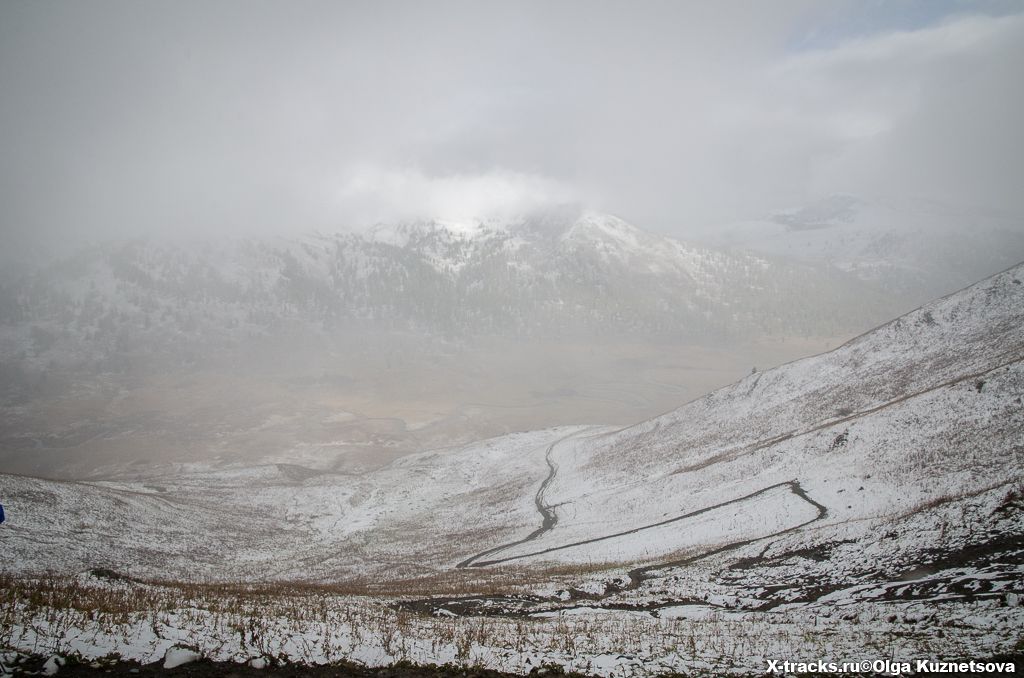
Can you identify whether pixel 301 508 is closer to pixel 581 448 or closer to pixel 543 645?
pixel 581 448

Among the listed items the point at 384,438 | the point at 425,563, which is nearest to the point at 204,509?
the point at 425,563

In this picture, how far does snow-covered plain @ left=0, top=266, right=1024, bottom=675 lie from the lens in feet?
43.8

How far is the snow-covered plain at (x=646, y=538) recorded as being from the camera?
13336mm

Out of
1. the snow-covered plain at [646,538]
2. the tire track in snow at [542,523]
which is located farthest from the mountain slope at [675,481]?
the tire track in snow at [542,523]

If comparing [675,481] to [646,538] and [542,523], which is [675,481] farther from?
[646,538]

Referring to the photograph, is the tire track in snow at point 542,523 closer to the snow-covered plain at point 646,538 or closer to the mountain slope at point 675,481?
the snow-covered plain at point 646,538

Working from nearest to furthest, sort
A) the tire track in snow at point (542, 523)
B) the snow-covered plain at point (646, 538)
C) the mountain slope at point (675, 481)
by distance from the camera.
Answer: the snow-covered plain at point (646, 538) → the mountain slope at point (675, 481) → the tire track in snow at point (542, 523)

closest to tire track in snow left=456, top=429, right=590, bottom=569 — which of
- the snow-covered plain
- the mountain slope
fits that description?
the snow-covered plain

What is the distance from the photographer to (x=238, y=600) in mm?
17234

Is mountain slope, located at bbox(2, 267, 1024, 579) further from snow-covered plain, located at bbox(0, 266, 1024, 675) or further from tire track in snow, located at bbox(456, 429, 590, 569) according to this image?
tire track in snow, located at bbox(456, 429, 590, 569)

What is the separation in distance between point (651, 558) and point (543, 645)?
61.3ft

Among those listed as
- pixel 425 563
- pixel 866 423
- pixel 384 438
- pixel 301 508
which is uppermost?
pixel 384 438

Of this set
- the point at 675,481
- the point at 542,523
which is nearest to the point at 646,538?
the point at 542,523

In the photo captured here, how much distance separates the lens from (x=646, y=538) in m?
35.2
